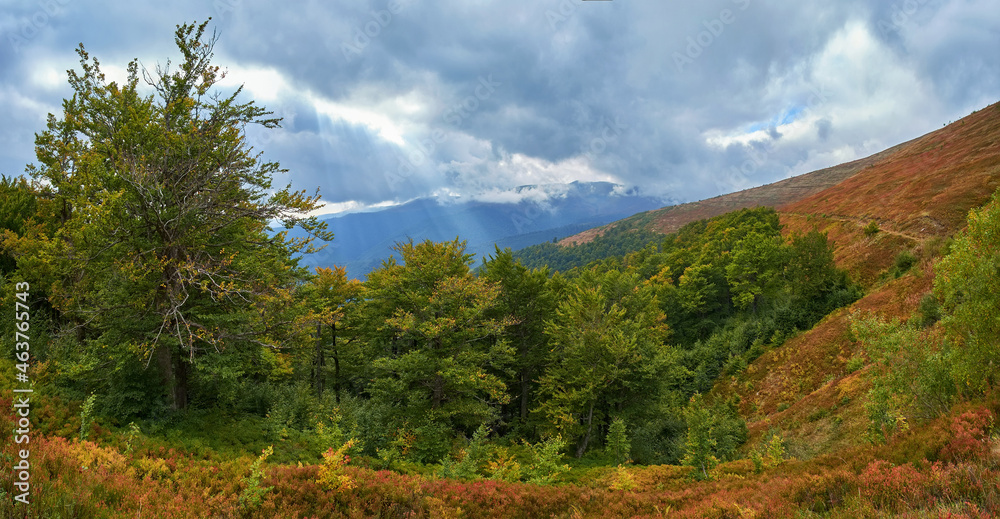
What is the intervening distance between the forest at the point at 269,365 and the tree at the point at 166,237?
87mm

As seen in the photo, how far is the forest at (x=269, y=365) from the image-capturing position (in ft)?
23.3

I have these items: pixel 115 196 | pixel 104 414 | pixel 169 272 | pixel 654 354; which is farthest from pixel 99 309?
pixel 654 354

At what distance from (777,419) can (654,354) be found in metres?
7.05

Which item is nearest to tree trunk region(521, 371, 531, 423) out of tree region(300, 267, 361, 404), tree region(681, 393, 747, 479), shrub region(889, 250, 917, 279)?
tree region(681, 393, 747, 479)

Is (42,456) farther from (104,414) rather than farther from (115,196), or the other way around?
(115,196)

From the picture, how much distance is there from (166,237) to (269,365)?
1128 cm

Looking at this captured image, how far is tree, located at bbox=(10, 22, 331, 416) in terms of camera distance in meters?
10.5

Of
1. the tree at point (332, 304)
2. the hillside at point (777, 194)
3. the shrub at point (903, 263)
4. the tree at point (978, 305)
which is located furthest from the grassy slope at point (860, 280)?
the hillside at point (777, 194)

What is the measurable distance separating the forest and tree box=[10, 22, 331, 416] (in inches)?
3.4

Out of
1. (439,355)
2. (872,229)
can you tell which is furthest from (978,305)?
(872,229)

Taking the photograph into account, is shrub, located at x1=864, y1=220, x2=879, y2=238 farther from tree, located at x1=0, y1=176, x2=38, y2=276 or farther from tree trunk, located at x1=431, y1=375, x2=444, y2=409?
tree, located at x1=0, y1=176, x2=38, y2=276

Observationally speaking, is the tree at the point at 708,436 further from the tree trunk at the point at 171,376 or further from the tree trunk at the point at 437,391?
the tree trunk at the point at 171,376

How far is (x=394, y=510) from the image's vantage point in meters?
6.90

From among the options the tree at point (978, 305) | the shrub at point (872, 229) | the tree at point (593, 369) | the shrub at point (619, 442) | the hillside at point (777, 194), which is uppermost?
the hillside at point (777, 194)
